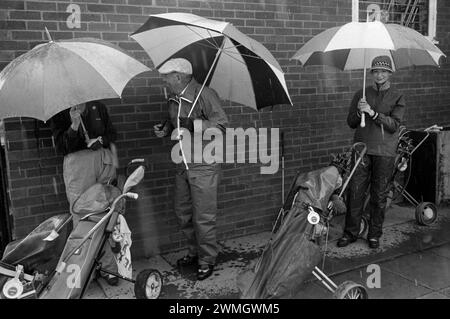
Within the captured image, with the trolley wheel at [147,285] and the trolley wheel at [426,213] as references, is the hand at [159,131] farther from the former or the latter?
the trolley wheel at [426,213]

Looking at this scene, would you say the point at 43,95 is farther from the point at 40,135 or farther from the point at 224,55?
the point at 224,55

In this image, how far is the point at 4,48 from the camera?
3986mm

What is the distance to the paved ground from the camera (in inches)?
163

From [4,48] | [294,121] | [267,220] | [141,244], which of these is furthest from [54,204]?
[294,121]

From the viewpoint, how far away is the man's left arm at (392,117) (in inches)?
181

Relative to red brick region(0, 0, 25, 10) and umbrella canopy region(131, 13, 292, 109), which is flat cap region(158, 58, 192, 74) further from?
red brick region(0, 0, 25, 10)

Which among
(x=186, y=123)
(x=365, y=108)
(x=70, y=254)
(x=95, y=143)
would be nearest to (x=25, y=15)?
(x=95, y=143)

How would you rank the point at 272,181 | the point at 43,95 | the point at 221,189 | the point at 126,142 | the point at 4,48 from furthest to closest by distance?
the point at 272,181 < the point at 221,189 < the point at 126,142 < the point at 4,48 < the point at 43,95

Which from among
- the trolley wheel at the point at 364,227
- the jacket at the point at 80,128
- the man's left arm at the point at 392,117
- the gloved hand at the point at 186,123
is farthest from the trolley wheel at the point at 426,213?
the jacket at the point at 80,128

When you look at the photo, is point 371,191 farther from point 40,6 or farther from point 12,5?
point 12,5

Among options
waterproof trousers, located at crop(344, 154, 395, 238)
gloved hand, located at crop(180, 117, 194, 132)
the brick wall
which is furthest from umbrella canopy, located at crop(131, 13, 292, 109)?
waterproof trousers, located at crop(344, 154, 395, 238)

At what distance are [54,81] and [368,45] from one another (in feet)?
8.40

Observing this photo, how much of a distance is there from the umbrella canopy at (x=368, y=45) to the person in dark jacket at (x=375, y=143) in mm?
284
